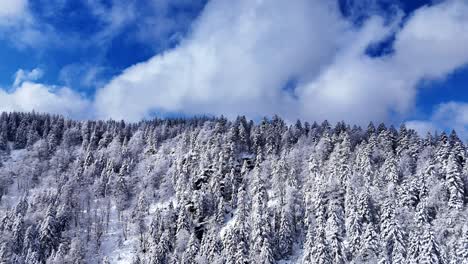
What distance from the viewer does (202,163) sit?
131875 mm

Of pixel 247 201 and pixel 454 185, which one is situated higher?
pixel 454 185

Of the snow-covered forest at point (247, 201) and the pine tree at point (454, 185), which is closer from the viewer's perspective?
the snow-covered forest at point (247, 201)

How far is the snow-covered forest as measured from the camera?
76938mm

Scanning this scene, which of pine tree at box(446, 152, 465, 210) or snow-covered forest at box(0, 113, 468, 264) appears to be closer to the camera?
snow-covered forest at box(0, 113, 468, 264)

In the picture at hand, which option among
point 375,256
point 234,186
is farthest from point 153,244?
point 375,256

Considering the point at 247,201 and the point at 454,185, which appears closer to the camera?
the point at 454,185

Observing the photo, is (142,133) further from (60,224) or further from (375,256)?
(375,256)

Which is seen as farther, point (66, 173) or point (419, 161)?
point (66, 173)

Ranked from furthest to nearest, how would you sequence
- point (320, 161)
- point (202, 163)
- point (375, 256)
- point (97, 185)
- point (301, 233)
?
point (97, 185) → point (202, 163) → point (320, 161) → point (301, 233) → point (375, 256)

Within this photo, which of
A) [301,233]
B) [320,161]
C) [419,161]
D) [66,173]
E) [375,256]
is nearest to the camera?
[375,256]

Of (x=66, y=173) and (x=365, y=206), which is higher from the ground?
(x=66, y=173)

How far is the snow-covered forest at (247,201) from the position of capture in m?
76.9

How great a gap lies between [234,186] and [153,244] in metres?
30.7

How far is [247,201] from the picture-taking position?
97312mm
